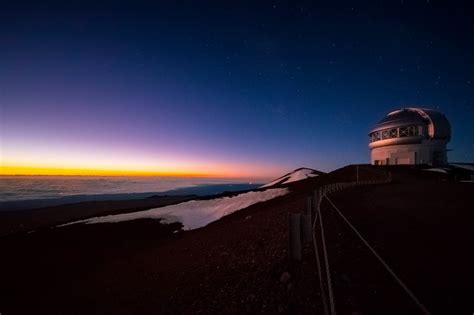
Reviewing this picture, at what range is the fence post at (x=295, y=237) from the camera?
6040 mm

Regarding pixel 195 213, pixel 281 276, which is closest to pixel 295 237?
pixel 281 276

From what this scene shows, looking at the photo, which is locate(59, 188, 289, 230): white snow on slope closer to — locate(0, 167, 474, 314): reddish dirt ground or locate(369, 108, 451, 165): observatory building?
locate(0, 167, 474, 314): reddish dirt ground

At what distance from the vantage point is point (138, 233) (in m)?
22.5

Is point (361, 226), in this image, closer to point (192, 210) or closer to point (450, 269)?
point (450, 269)

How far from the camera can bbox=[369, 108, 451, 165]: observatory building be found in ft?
173

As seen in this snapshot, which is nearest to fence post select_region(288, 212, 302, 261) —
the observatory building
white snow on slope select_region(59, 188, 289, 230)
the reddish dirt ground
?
the reddish dirt ground

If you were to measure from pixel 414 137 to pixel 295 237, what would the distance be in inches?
2362

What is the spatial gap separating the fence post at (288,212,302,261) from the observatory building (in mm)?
59038

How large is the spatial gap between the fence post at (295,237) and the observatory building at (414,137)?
194ft

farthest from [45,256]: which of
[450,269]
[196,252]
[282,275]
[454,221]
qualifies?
[454,221]

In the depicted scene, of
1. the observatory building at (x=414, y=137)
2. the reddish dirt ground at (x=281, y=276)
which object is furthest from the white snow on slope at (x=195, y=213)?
the observatory building at (x=414, y=137)

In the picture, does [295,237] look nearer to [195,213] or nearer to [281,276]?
[281,276]

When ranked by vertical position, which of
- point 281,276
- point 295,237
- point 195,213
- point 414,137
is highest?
point 414,137

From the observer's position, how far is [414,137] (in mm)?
52844
